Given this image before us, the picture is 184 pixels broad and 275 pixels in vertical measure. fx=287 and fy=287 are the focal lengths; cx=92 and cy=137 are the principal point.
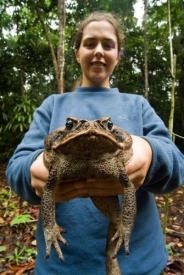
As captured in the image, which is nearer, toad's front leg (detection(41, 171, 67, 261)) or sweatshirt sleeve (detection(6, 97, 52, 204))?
toad's front leg (detection(41, 171, 67, 261))

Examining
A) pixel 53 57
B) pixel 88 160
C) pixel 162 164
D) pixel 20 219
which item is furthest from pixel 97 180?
pixel 53 57

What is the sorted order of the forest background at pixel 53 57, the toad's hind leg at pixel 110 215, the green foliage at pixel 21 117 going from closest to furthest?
the toad's hind leg at pixel 110 215, the green foliage at pixel 21 117, the forest background at pixel 53 57

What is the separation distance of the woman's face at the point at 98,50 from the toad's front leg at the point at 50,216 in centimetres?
108

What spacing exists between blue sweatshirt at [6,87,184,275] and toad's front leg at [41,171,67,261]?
21cm

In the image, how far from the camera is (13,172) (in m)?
1.62

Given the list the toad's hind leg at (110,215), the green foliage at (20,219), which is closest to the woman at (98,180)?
the toad's hind leg at (110,215)

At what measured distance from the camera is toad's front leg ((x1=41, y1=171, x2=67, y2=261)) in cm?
132

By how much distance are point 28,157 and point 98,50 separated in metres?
0.96

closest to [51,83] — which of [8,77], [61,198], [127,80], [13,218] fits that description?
[8,77]

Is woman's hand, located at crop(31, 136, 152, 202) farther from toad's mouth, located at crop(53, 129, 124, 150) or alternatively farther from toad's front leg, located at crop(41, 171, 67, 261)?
toad's mouth, located at crop(53, 129, 124, 150)

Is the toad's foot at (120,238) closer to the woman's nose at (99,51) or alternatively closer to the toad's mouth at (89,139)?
the toad's mouth at (89,139)

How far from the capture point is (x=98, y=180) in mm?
1312

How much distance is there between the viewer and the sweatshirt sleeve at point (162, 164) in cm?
145

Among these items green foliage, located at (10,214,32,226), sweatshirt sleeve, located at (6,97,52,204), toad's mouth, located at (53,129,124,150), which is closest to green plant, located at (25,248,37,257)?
green foliage, located at (10,214,32,226)
